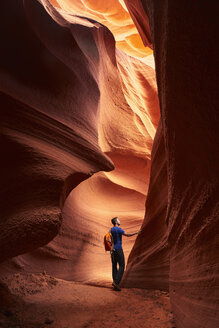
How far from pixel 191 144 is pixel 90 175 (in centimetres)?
137

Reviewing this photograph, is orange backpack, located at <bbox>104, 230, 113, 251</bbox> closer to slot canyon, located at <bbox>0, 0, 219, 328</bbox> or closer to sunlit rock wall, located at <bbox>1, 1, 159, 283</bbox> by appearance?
slot canyon, located at <bbox>0, 0, 219, 328</bbox>

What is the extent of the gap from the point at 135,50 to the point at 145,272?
12776 mm

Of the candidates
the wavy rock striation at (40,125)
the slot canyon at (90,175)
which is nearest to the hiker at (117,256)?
the slot canyon at (90,175)

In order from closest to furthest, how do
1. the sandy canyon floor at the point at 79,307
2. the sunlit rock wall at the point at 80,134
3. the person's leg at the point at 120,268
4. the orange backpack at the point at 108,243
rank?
the sandy canyon floor at the point at 79,307, the sunlit rock wall at the point at 80,134, the person's leg at the point at 120,268, the orange backpack at the point at 108,243

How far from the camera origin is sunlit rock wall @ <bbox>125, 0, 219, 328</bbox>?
1.61 meters

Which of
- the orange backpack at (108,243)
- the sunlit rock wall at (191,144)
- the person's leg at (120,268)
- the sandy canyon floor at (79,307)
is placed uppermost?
the sunlit rock wall at (191,144)

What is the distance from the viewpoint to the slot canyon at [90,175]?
5.85 feet

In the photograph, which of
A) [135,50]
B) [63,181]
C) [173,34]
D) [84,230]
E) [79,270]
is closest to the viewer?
[173,34]

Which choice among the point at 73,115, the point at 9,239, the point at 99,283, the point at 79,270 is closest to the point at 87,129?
the point at 73,115

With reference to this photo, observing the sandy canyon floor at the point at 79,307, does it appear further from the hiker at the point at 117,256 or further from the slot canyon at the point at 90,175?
the hiker at the point at 117,256

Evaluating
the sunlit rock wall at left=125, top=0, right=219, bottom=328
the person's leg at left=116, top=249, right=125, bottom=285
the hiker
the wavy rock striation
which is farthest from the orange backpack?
the sunlit rock wall at left=125, top=0, right=219, bottom=328

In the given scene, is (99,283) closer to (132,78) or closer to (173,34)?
(173,34)

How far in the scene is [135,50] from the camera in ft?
46.4

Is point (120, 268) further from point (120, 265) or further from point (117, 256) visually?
point (117, 256)
